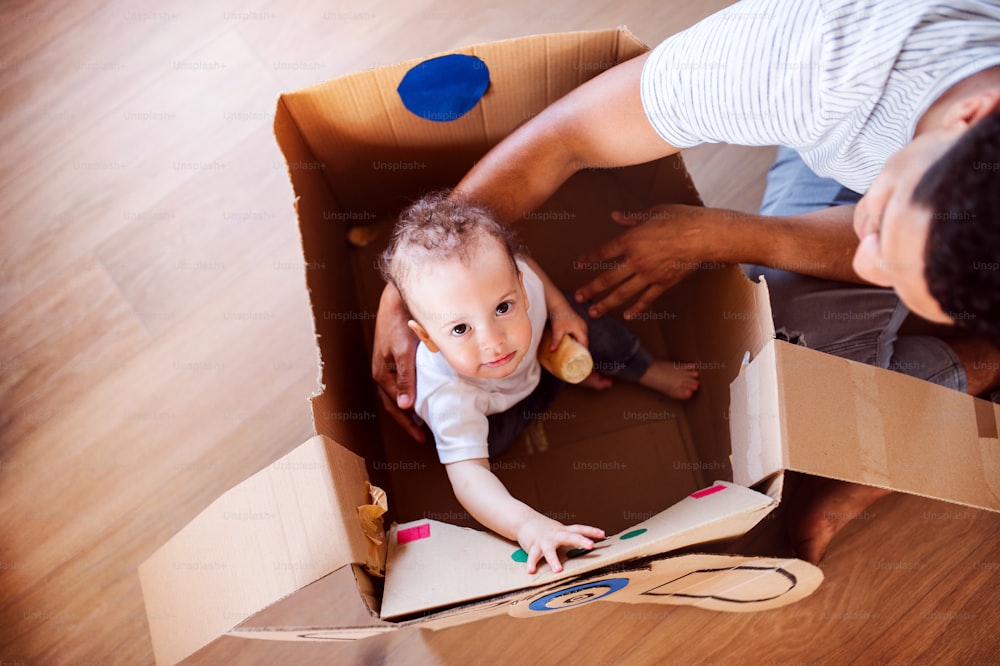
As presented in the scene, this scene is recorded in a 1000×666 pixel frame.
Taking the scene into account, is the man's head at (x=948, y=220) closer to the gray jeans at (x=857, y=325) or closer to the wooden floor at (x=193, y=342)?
the gray jeans at (x=857, y=325)

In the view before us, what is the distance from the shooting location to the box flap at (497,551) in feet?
1.85

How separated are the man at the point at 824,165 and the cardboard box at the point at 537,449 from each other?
71 millimetres

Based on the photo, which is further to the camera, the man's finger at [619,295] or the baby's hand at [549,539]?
the man's finger at [619,295]

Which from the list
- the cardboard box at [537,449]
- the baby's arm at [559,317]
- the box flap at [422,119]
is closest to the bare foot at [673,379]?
the cardboard box at [537,449]

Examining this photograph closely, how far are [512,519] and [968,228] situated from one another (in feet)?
1.50

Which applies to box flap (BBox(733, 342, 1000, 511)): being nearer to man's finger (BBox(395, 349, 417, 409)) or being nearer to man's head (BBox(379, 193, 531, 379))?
man's head (BBox(379, 193, 531, 379))

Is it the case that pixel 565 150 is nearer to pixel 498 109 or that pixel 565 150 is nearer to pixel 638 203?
pixel 498 109

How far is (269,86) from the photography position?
1.12 m

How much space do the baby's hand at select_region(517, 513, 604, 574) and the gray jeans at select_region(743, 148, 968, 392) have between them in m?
0.30

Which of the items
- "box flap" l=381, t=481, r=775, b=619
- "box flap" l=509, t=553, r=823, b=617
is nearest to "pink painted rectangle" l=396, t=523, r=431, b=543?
"box flap" l=381, t=481, r=775, b=619

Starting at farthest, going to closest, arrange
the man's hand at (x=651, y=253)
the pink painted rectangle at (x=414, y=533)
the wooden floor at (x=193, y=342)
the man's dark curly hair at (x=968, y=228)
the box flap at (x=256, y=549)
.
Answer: the wooden floor at (x=193, y=342)
the man's hand at (x=651, y=253)
the pink painted rectangle at (x=414, y=533)
the box flap at (x=256, y=549)
the man's dark curly hair at (x=968, y=228)

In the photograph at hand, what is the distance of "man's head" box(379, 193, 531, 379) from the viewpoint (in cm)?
68

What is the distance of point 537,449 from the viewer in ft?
2.96

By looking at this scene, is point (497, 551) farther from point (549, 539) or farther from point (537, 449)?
point (537, 449)
